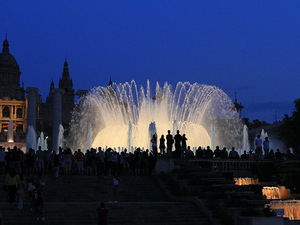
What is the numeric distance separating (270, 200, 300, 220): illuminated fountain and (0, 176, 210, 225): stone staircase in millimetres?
3798

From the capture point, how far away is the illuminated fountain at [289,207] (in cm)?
2233

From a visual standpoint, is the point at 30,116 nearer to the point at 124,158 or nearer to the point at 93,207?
the point at 124,158

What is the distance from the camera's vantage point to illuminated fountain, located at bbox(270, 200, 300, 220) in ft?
73.3

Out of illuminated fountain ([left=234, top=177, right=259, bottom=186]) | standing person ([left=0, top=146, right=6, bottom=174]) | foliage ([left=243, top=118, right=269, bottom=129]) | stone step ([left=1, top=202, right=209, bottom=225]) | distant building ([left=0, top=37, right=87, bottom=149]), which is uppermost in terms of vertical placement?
distant building ([left=0, top=37, right=87, bottom=149])

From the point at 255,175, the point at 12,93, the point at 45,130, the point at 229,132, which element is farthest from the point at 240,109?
the point at 255,175

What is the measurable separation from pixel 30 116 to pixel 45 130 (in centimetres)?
4687

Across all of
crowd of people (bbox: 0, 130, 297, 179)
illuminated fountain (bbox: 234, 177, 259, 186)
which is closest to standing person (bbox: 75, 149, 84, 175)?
crowd of people (bbox: 0, 130, 297, 179)

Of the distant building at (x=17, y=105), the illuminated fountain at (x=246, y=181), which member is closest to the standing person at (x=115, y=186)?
the illuminated fountain at (x=246, y=181)

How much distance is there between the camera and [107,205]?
19.6 metres

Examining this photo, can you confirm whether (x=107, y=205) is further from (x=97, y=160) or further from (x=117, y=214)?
(x=97, y=160)

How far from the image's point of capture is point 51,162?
26688mm

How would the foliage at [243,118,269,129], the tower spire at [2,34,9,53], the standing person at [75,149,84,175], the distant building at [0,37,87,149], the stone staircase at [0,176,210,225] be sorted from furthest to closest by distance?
the tower spire at [2,34,9,53] < the distant building at [0,37,87,149] < the foliage at [243,118,269,129] < the standing person at [75,149,84,175] < the stone staircase at [0,176,210,225]

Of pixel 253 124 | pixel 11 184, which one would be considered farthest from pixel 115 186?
pixel 253 124

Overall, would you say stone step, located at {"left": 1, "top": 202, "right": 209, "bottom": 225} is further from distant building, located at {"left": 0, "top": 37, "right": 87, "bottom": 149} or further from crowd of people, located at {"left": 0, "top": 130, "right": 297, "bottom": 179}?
distant building, located at {"left": 0, "top": 37, "right": 87, "bottom": 149}
